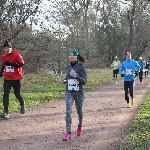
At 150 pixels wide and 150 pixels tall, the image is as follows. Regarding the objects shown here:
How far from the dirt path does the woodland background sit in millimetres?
7488

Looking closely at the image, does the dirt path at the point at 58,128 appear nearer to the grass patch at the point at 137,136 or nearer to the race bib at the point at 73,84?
the grass patch at the point at 137,136

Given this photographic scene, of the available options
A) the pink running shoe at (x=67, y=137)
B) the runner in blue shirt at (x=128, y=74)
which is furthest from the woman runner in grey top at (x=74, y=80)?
the runner in blue shirt at (x=128, y=74)

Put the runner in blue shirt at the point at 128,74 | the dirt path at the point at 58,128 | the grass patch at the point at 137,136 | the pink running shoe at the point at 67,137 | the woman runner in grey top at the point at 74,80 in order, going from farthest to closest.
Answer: the runner in blue shirt at the point at 128,74, the woman runner in grey top at the point at 74,80, the pink running shoe at the point at 67,137, the dirt path at the point at 58,128, the grass patch at the point at 137,136

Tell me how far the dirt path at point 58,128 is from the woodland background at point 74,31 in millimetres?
7488

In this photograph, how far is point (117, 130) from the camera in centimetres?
883

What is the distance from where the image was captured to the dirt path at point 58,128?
7152mm

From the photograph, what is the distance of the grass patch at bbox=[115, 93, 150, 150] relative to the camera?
699 centimetres

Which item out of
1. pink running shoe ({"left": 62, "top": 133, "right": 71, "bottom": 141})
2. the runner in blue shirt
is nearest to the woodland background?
the runner in blue shirt

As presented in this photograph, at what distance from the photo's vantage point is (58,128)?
884cm

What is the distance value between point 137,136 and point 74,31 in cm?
2711

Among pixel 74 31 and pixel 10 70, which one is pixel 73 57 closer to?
pixel 10 70

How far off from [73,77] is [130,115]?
4.08 m

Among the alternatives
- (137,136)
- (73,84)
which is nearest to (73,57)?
(73,84)

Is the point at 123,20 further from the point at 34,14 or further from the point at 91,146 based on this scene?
the point at 91,146
